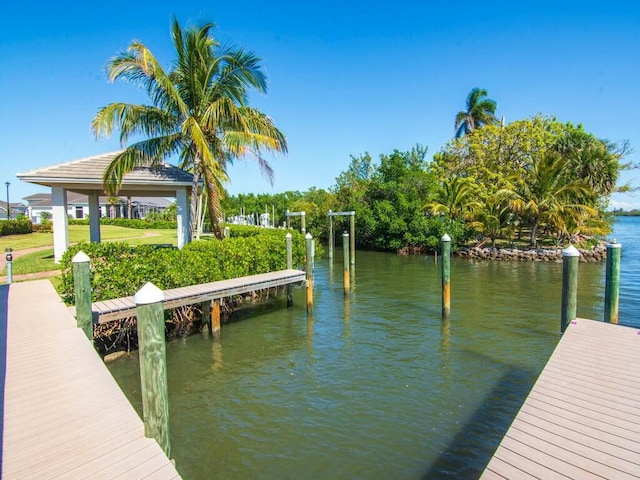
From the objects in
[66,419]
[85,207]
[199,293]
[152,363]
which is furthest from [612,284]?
[85,207]

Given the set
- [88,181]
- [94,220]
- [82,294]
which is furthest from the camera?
[94,220]

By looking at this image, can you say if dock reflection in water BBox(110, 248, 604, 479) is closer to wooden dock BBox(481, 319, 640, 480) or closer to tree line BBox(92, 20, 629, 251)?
wooden dock BBox(481, 319, 640, 480)

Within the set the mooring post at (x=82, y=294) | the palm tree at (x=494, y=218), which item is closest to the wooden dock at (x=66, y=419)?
the mooring post at (x=82, y=294)

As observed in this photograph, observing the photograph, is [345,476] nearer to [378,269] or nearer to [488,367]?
[488,367]

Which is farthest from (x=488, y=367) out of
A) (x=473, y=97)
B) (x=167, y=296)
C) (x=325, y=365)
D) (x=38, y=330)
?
(x=473, y=97)

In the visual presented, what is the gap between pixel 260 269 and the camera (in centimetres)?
1254

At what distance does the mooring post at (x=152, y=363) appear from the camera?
396cm

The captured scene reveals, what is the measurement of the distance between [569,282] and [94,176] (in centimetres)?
1404

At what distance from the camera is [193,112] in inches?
551

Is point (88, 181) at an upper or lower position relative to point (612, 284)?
upper

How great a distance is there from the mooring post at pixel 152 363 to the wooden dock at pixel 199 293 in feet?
13.1

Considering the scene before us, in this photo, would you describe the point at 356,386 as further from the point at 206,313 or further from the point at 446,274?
the point at 446,274

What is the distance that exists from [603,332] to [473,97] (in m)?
39.6

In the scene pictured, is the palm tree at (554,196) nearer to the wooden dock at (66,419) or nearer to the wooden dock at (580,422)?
the wooden dock at (580,422)
